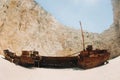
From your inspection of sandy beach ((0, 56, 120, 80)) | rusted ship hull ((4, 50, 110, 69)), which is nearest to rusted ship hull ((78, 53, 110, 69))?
rusted ship hull ((4, 50, 110, 69))

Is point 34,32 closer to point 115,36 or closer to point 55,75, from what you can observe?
point 115,36

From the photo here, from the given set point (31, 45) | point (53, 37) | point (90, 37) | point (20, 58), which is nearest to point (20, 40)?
point (31, 45)

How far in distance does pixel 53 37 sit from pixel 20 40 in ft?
13.9

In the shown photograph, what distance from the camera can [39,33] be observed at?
3291cm

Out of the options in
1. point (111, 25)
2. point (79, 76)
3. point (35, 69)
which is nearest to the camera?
point (79, 76)

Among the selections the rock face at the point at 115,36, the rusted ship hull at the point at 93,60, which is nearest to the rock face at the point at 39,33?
the rock face at the point at 115,36

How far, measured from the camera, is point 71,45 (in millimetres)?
33500

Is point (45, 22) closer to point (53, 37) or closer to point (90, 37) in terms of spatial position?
point (53, 37)

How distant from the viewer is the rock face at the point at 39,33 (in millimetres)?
30453

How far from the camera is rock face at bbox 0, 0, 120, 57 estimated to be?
30.5 meters

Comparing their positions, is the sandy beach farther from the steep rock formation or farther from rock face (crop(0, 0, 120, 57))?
the steep rock formation

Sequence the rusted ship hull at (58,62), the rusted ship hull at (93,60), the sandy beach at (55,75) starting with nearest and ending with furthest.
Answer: the sandy beach at (55,75) → the rusted ship hull at (93,60) → the rusted ship hull at (58,62)

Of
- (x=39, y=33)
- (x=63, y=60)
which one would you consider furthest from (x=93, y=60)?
(x=39, y=33)

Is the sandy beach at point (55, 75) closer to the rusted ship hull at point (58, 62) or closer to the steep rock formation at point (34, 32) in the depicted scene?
the rusted ship hull at point (58, 62)
